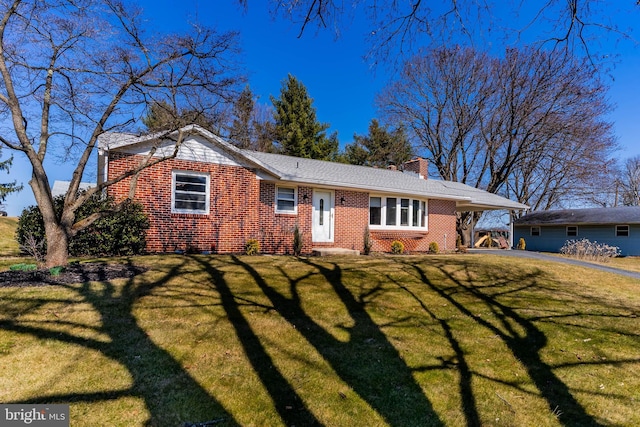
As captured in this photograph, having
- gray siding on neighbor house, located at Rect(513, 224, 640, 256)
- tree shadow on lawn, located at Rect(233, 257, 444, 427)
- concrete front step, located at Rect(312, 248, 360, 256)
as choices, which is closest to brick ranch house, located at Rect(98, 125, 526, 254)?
concrete front step, located at Rect(312, 248, 360, 256)

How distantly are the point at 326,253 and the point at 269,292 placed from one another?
6.26m

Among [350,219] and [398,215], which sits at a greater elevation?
[398,215]

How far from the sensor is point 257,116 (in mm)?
Result: 29578

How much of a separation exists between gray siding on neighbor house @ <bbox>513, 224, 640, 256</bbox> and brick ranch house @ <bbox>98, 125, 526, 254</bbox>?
49.2ft

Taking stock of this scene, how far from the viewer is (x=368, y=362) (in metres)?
4.09

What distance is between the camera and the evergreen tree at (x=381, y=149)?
104 feet

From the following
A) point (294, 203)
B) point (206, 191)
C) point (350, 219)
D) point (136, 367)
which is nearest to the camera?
point (136, 367)

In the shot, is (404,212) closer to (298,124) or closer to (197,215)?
(197,215)

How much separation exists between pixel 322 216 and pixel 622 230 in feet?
72.8

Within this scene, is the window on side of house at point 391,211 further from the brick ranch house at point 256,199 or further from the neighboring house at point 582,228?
the neighboring house at point 582,228

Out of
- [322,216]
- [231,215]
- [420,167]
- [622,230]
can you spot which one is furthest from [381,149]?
[231,215]

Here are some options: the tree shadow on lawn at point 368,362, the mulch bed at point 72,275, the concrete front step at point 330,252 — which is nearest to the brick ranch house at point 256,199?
the concrete front step at point 330,252

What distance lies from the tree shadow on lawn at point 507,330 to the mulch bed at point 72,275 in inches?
230

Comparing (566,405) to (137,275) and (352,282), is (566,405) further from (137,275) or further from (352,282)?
(137,275)
